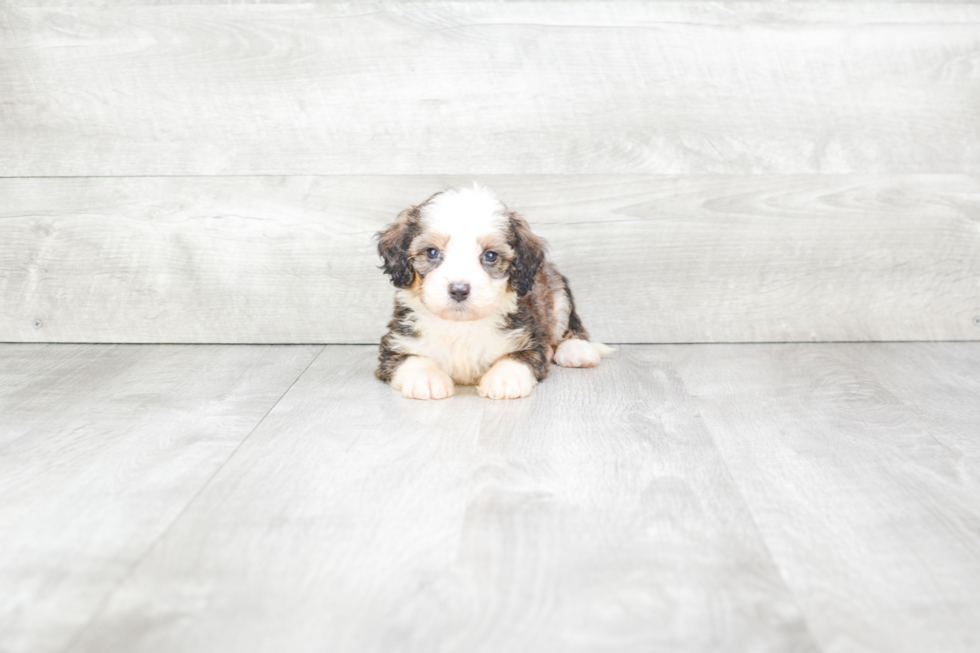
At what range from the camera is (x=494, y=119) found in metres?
3.03

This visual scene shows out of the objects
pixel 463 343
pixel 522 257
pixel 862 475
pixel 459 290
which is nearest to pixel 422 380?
pixel 463 343

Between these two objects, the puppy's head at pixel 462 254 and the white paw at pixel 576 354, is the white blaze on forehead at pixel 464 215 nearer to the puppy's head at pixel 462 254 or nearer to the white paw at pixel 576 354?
the puppy's head at pixel 462 254

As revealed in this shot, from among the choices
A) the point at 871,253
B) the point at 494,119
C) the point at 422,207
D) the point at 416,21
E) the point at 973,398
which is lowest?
the point at 973,398

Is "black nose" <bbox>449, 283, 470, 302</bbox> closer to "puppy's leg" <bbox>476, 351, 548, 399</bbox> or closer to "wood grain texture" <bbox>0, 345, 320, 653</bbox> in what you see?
"puppy's leg" <bbox>476, 351, 548, 399</bbox>

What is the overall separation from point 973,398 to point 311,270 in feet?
6.97

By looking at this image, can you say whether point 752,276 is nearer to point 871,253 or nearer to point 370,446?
point 871,253

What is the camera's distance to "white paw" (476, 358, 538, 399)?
2.43m

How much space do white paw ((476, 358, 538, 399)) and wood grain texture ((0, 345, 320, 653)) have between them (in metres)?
0.59

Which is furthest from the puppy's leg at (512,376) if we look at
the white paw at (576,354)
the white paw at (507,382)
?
the white paw at (576,354)

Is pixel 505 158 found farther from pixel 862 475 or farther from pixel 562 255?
pixel 862 475

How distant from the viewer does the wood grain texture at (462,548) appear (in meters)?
1.26

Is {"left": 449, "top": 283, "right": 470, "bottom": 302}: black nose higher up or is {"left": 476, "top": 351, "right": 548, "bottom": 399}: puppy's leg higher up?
{"left": 449, "top": 283, "right": 470, "bottom": 302}: black nose

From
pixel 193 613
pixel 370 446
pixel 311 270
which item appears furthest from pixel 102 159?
pixel 193 613

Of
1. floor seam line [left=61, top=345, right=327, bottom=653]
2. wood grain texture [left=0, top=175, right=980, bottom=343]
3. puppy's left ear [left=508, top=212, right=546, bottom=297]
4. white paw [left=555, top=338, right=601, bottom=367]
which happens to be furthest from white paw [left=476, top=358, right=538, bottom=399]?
wood grain texture [left=0, top=175, right=980, bottom=343]
